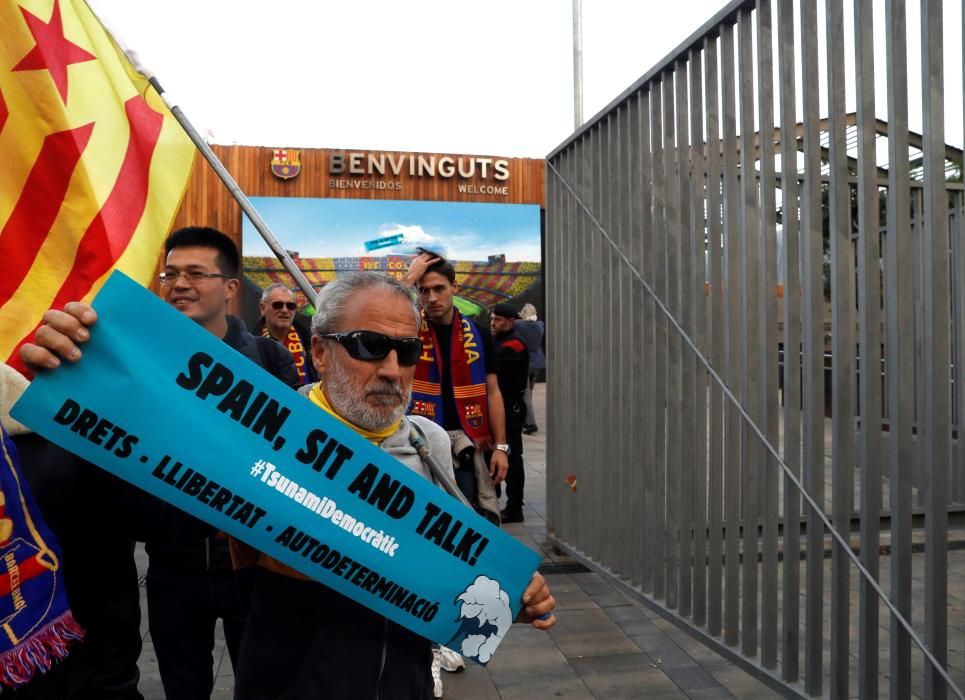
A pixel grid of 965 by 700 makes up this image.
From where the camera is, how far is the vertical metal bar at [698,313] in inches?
144

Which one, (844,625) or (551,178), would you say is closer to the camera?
(844,625)

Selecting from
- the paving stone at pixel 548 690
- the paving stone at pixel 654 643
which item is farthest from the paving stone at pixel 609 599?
the paving stone at pixel 548 690

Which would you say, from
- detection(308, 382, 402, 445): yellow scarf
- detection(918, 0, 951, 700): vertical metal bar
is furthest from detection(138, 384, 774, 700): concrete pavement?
detection(308, 382, 402, 445): yellow scarf

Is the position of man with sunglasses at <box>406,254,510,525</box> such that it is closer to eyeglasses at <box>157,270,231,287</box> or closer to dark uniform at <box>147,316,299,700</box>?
eyeglasses at <box>157,270,231,287</box>

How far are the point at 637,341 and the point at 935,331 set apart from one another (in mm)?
2049

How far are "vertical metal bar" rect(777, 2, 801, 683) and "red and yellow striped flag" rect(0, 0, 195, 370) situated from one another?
222 cm

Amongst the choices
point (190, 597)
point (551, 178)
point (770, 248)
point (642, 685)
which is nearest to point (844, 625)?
point (642, 685)

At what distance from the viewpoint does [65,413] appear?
1.40 m

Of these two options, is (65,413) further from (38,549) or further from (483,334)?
(483,334)

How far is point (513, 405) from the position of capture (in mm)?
7102

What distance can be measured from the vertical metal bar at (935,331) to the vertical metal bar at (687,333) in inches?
54.8

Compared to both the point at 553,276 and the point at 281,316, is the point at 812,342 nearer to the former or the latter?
the point at 553,276

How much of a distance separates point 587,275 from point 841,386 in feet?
8.12

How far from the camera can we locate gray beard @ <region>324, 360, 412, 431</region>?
173 cm
